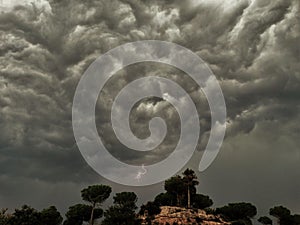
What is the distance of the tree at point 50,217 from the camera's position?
466ft

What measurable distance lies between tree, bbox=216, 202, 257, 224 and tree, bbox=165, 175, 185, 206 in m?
21.0

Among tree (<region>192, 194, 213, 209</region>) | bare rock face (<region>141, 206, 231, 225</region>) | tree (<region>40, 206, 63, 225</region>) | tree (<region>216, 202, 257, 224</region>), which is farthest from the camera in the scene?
tree (<region>192, 194, 213, 209</region>)

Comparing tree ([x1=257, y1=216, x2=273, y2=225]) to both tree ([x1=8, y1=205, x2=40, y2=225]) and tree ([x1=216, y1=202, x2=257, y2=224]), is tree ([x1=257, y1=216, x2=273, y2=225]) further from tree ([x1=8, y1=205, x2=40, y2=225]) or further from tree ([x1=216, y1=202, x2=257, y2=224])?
tree ([x1=8, y1=205, x2=40, y2=225])

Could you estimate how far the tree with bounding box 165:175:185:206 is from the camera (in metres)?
170

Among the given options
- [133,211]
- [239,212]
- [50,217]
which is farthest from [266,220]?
[50,217]

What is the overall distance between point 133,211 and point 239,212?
5855cm

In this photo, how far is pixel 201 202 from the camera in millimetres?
171875

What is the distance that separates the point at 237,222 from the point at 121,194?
55.7m

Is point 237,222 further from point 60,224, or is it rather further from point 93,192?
point 60,224

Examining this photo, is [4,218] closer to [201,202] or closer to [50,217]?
[50,217]

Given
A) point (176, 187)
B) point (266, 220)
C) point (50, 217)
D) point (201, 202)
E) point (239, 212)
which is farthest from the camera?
point (201, 202)

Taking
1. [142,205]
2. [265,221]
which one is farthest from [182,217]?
[265,221]


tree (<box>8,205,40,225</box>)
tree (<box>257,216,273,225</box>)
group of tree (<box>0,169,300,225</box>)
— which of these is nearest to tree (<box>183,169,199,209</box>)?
group of tree (<box>0,169,300,225</box>)

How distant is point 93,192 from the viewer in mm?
144875
